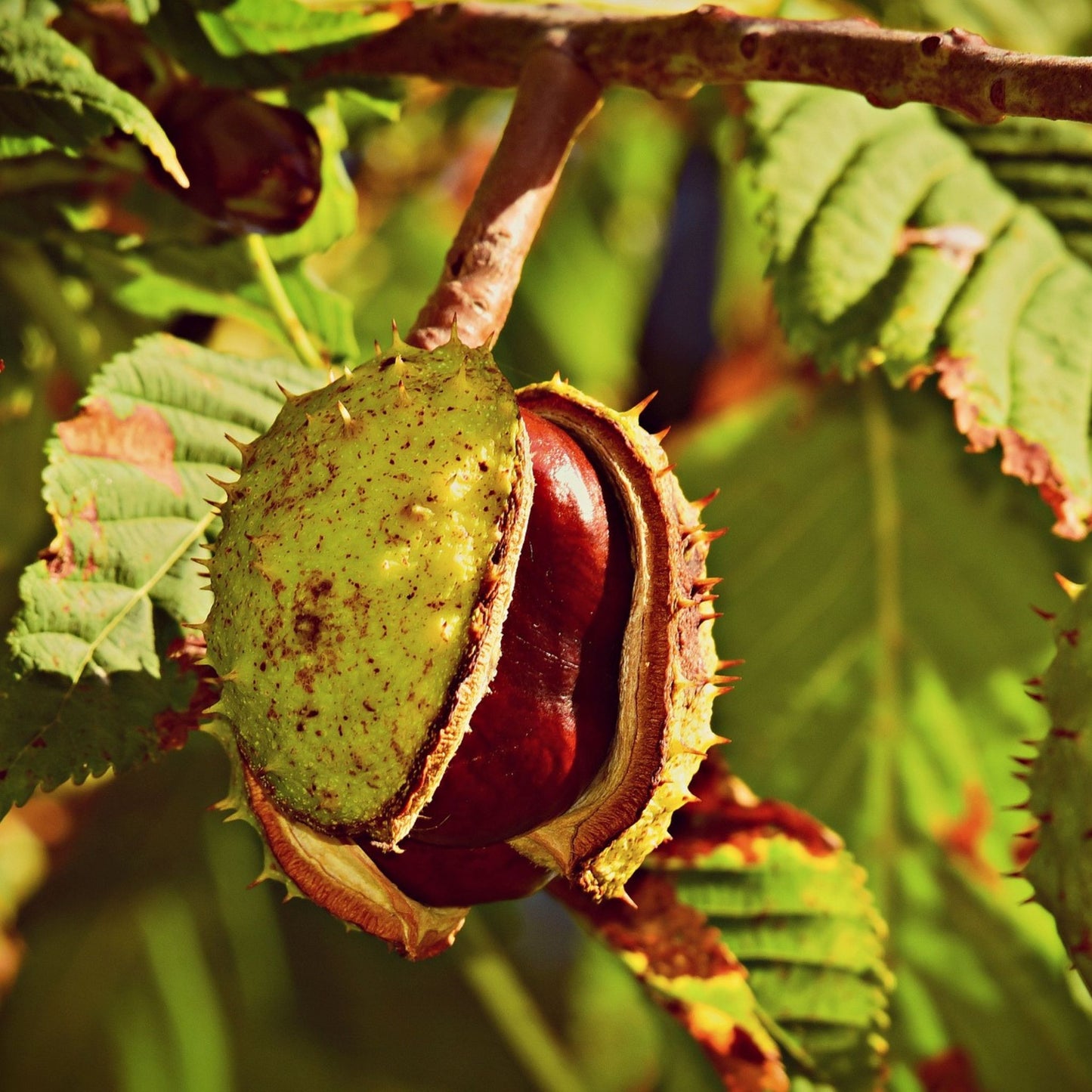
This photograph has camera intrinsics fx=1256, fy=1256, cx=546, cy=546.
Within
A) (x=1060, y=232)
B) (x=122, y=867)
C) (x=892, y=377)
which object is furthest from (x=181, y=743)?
(x=122, y=867)

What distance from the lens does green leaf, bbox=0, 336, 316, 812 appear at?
0.77 metres

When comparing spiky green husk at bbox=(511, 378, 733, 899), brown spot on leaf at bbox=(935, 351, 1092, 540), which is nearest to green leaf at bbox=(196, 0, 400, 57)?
spiky green husk at bbox=(511, 378, 733, 899)

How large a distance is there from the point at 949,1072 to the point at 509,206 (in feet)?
3.14

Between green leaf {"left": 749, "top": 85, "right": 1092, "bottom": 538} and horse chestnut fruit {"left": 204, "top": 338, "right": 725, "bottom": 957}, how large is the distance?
0.30 metres

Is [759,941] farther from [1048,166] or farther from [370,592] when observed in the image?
[1048,166]

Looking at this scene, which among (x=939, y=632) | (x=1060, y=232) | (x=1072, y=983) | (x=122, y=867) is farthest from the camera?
(x=122, y=867)

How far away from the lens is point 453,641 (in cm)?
64

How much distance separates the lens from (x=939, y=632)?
1479 mm

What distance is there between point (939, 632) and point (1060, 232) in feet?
1.78

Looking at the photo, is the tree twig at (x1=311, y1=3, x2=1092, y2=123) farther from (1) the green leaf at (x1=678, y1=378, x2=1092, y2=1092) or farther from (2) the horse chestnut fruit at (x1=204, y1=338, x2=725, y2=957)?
(1) the green leaf at (x1=678, y1=378, x2=1092, y2=1092)

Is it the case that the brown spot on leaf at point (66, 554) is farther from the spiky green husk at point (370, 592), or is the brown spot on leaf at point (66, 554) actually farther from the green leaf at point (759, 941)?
the green leaf at point (759, 941)

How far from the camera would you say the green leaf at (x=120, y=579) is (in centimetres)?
77

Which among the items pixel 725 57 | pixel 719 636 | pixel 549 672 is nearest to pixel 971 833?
pixel 719 636

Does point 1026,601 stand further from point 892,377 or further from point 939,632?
point 892,377
